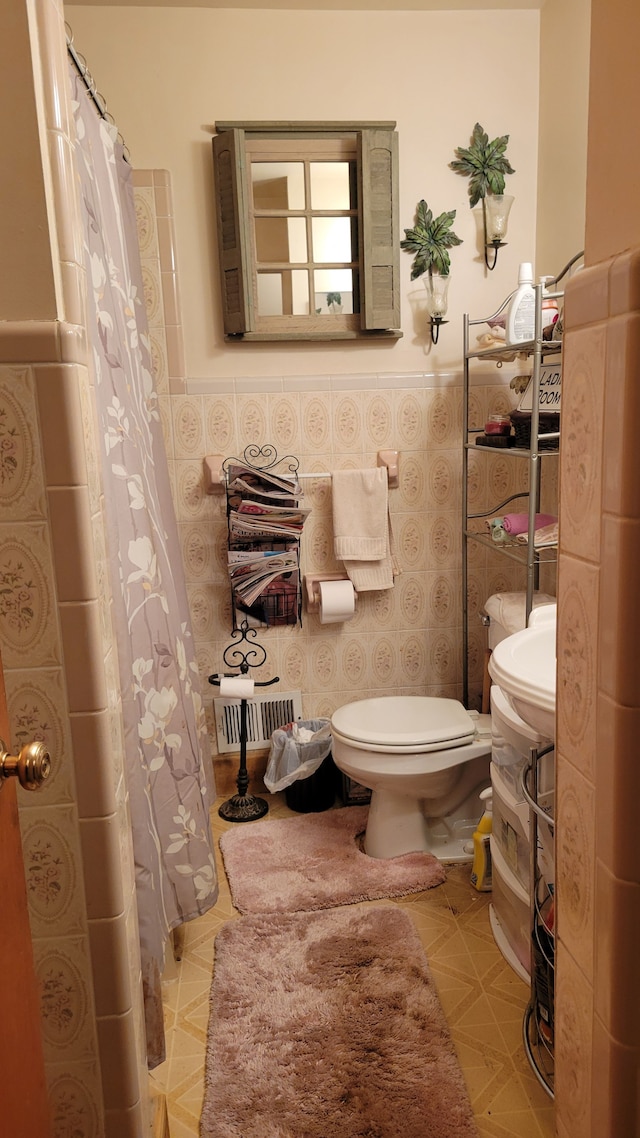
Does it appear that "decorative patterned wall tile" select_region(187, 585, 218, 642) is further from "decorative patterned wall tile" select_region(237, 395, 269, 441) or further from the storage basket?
the storage basket

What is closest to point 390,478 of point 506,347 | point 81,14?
point 506,347

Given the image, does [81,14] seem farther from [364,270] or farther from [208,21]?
[364,270]

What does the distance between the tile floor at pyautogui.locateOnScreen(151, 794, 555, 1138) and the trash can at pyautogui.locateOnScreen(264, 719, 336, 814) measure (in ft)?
1.42

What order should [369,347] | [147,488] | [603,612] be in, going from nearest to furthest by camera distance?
[603,612]
[147,488]
[369,347]

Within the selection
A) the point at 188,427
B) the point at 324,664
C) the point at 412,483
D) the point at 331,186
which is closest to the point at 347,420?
the point at 412,483

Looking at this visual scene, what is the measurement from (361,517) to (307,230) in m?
0.98

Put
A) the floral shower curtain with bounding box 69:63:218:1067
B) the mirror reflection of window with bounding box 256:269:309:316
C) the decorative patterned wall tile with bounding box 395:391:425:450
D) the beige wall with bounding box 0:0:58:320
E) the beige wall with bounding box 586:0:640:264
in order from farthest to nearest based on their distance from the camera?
the decorative patterned wall tile with bounding box 395:391:425:450 → the mirror reflection of window with bounding box 256:269:309:316 → the floral shower curtain with bounding box 69:63:218:1067 → the beige wall with bounding box 0:0:58:320 → the beige wall with bounding box 586:0:640:264

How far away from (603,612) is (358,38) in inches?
99.8

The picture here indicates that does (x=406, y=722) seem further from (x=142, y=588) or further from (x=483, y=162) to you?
(x=483, y=162)

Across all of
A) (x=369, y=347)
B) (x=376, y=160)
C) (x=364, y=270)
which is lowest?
(x=369, y=347)

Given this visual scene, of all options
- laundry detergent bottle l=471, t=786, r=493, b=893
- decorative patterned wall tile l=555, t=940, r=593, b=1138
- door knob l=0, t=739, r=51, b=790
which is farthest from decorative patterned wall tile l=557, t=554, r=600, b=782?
laundry detergent bottle l=471, t=786, r=493, b=893

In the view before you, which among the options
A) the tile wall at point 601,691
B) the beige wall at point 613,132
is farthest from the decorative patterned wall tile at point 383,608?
the beige wall at point 613,132

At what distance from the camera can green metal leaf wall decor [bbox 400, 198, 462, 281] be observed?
8.55ft

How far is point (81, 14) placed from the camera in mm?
2391
